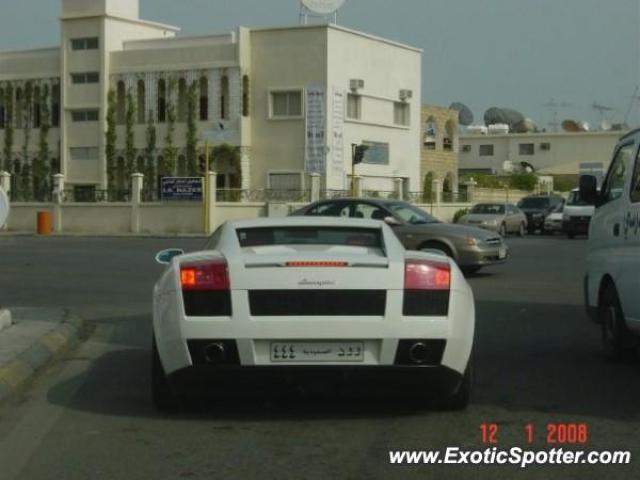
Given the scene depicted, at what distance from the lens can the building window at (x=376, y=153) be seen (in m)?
57.8

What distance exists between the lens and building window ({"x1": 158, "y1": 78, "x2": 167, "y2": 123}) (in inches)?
2247

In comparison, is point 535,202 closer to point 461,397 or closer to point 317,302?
point 461,397

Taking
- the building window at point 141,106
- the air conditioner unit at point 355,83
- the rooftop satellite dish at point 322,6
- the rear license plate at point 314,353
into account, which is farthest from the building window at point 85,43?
the rear license plate at point 314,353

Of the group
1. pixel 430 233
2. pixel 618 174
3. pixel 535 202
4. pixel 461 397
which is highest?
pixel 618 174

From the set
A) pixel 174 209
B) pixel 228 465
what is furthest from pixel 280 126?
pixel 228 465

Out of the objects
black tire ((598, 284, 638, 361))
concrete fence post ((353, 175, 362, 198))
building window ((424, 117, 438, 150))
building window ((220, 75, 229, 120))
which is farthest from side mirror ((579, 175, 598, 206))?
building window ((424, 117, 438, 150))

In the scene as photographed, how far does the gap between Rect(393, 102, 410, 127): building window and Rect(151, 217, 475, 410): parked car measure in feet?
174

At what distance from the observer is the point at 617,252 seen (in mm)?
9742

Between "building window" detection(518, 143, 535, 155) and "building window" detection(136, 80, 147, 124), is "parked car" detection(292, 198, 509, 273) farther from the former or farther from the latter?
"building window" detection(518, 143, 535, 155)

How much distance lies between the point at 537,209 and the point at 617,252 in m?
38.6

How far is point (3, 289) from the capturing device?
1892cm

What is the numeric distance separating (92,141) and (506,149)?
1919 inches

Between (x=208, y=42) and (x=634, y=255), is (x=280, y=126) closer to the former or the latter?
(x=208, y=42)

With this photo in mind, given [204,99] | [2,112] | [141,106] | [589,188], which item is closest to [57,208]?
[141,106]
